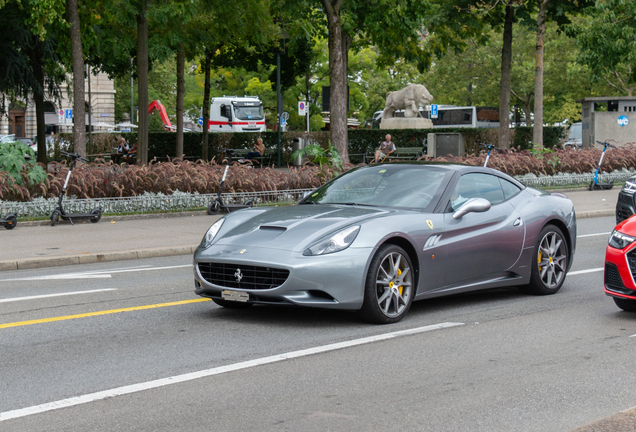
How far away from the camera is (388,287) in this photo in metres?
7.07

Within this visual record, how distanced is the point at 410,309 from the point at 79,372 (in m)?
3.42

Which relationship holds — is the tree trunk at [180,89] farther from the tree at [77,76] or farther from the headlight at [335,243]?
the headlight at [335,243]

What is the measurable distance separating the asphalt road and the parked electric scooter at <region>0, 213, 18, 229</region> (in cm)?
606

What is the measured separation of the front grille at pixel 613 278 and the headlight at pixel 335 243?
2.33 meters

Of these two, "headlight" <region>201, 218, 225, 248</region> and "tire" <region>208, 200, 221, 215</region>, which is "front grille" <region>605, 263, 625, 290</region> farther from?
"tire" <region>208, 200, 221, 215</region>

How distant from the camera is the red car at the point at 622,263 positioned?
7.21m

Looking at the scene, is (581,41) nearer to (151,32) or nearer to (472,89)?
(151,32)

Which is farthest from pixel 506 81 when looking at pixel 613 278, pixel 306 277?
pixel 306 277

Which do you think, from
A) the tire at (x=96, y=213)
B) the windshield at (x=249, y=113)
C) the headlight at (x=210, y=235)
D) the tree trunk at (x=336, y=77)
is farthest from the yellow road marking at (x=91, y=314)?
the windshield at (x=249, y=113)

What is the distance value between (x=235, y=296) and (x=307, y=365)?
1.36m

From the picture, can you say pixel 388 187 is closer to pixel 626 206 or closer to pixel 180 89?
pixel 626 206

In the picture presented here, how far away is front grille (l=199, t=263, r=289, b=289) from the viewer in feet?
22.1

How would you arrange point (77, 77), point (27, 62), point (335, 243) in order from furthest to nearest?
point (27, 62) < point (77, 77) < point (335, 243)

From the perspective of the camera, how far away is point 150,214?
55.3 feet
